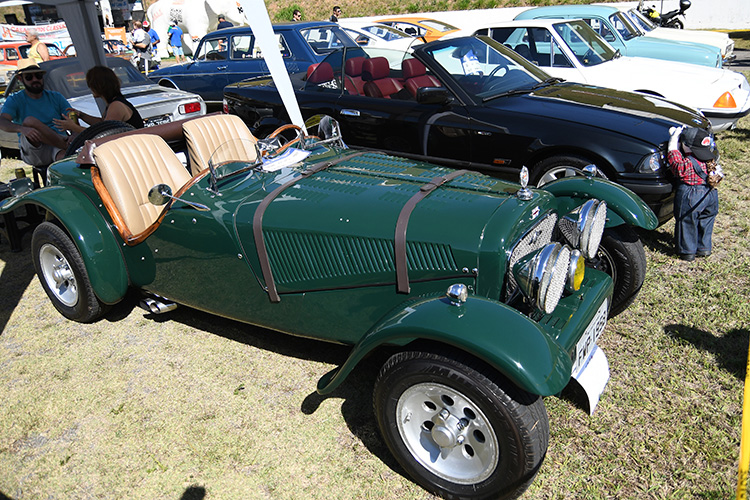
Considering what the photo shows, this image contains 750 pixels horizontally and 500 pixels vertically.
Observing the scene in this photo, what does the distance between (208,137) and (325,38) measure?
657cm

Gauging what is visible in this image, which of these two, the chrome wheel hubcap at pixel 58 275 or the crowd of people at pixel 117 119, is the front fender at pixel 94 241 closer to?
the chrome wheel hubcap at pixel 58 275

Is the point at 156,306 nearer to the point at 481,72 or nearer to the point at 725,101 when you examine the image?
the point at 481,72

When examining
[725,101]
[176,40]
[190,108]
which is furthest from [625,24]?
[176,40]

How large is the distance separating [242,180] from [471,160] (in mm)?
2588

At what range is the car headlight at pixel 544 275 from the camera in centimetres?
248

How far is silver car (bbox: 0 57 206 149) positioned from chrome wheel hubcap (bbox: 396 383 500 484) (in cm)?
639

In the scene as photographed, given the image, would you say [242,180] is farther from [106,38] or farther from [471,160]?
[106,38]

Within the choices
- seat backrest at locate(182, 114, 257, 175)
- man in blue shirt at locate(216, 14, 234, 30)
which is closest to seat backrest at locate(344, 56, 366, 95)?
seat backrest at locate(182, 114, 257, 175)

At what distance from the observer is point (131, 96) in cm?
813

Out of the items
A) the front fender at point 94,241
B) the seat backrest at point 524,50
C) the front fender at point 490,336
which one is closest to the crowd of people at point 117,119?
the front fender at point 94,241

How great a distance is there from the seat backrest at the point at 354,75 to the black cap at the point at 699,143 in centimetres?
315

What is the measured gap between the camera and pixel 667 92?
7.19 metres

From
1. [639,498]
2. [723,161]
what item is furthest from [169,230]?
[723,161]

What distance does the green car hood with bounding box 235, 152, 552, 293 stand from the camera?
268cm
